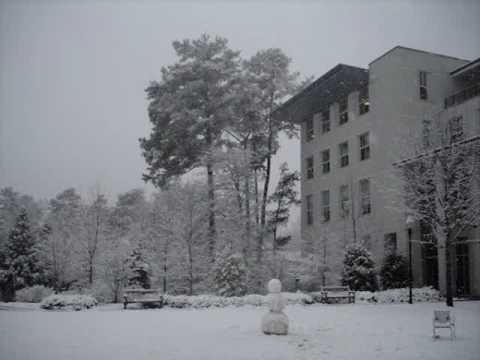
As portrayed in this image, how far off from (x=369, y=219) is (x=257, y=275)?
7.56 meters

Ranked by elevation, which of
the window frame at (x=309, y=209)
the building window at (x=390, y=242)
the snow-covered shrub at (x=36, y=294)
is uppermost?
the window frame at (x=309, y=209)

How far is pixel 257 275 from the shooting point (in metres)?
27.4

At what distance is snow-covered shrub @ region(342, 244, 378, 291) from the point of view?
A: 77.0ft

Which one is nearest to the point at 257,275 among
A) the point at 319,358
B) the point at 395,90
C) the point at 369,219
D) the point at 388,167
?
the point at 369,219

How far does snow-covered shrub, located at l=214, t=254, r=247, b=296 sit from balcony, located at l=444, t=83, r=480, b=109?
14.7 m

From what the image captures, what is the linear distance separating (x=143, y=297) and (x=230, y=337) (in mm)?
10352

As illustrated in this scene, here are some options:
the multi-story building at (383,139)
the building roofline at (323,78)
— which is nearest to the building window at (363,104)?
the multi-story building at (383,139)

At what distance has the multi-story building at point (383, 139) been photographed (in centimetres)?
2414

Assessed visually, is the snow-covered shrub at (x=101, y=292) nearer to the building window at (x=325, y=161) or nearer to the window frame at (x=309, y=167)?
the building window at (x=325, y=161)

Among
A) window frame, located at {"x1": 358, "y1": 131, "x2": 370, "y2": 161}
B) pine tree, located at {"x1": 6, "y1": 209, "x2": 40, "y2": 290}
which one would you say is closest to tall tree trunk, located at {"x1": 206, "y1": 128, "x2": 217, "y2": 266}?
window frame, located at {"x1": 358, "y1": 131, "x2": 370, "y2": 161}

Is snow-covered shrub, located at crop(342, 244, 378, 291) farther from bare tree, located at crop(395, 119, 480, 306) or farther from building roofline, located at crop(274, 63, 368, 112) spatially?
building roofline, located at crop(274, 63, 368, 112)

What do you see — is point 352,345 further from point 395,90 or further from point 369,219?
point 395,90

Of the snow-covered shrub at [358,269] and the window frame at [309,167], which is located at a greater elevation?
the window frame at [309,167]

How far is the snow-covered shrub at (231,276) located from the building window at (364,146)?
11.1 metres
